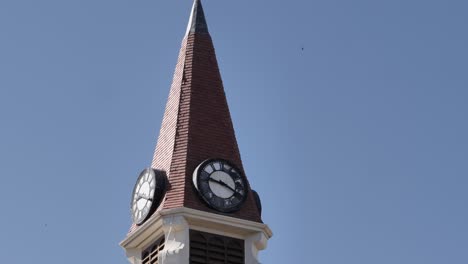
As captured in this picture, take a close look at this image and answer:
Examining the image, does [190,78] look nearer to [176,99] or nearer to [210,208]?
[176,99]

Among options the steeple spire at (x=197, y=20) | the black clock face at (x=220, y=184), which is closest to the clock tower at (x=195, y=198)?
the black clock face at (x=220, y=184)

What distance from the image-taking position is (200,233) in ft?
Answer: 164

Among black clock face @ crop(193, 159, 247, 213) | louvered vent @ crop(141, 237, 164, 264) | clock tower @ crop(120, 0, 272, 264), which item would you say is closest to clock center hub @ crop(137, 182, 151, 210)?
clock tower @ crop(120, 0, 272, 264)

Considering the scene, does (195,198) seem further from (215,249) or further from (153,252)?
(153,252)

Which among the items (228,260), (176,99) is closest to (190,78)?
(176,99)

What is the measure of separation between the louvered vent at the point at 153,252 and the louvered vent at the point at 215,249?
1218mm

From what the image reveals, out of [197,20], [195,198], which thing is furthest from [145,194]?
[197,20]

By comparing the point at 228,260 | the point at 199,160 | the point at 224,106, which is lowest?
the point at 228,260

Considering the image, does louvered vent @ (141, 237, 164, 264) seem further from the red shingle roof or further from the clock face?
the red shingle roof

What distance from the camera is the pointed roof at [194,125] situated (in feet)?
166

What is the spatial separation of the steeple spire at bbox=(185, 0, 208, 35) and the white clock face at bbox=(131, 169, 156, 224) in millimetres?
7523

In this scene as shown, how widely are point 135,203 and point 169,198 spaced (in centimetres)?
216

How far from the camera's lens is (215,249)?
164ft

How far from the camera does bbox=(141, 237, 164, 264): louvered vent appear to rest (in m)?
50.0
